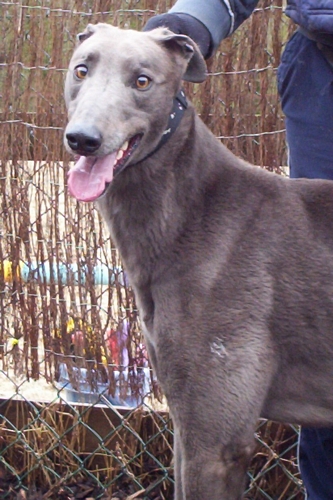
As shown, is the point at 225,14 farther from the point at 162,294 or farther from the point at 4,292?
the point at 4,292

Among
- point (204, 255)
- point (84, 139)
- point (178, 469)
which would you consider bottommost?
point (178, 469)

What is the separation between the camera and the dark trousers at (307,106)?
210 cm

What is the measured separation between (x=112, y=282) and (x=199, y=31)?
124 centimetres

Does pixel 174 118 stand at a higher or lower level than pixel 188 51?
lower

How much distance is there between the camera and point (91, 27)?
6.40 ft

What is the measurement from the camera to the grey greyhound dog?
6.00ft

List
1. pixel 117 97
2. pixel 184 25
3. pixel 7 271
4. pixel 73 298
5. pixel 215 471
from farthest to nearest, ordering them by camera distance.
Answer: pixel 7 271
pixel 73 298
pixel 184 25
pixel 215 471
pixel 117 97

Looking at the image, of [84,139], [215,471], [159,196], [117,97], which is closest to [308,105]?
[159,196]

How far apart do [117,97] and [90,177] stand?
0.20 metres

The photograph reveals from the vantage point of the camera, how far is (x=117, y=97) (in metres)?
1.76

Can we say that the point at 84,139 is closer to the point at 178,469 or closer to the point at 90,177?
the point at 90,177

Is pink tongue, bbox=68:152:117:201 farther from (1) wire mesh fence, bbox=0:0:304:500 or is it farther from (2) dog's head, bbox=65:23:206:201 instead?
(1) wire mesh fence, bbox=0:0:304:500

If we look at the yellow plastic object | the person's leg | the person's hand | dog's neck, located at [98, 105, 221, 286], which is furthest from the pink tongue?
the yellow plastic object

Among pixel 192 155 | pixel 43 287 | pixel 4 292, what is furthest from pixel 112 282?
pixel 192 155
